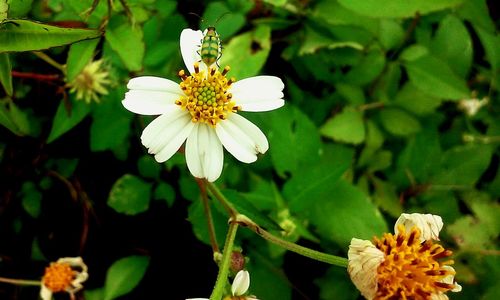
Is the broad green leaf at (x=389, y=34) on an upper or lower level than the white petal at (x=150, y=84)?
lower

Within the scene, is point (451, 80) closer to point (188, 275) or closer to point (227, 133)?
point (227, 133)

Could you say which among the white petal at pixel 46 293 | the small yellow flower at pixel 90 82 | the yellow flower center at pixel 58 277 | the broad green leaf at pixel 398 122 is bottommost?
the broad green leaf at pixel 398 122

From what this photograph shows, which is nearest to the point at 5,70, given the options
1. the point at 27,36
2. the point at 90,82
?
the point at 27,36

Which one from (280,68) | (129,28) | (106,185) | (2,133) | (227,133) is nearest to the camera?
(227,133)

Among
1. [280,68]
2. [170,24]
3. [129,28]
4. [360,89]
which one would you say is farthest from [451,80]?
[129,28]

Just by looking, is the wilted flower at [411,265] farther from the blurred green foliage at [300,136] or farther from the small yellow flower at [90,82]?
the small yellow flower at [90,82]

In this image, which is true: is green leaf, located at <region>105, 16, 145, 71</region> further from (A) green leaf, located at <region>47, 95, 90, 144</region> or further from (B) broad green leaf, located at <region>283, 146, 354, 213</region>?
(B) broad green leaf, located at <region>283, 146, 354, 213</region>

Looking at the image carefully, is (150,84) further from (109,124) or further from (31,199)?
(31,199)

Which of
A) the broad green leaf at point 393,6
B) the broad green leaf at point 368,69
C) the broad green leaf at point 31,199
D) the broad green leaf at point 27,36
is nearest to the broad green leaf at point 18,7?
the broad green leaf at point 27,36

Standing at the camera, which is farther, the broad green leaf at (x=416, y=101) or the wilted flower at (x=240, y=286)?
the broad green leaf at (x=416, y=101)
